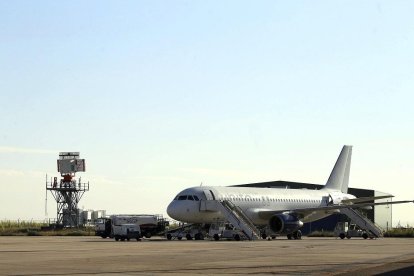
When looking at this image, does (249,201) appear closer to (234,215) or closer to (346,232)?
(234,215)

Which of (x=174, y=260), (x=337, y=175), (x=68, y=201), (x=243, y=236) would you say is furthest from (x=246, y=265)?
(x=68, y=201)

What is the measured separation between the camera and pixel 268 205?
254 feet

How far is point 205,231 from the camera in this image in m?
72.1

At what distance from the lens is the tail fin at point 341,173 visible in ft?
307

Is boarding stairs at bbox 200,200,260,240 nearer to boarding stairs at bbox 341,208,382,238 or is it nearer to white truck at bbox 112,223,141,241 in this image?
white truck at bbox 112,223,141,241

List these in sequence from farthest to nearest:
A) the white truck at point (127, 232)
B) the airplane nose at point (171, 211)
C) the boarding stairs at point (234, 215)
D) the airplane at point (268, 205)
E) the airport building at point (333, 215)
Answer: the airport building at point (333, 215), the airplane nose at point (171, 211), the airplane at point (268, 205), the boarding stairs at point (234, 215), the white truck at point (127, 232)

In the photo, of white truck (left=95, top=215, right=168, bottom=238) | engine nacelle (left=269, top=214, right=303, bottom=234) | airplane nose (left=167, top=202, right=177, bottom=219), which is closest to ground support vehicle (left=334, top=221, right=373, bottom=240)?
engine nacelle (left=269, top=214, right=303, bottom=234)

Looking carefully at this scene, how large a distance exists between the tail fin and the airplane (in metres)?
2.05

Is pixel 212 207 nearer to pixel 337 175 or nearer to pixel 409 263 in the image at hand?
pixel 337 175

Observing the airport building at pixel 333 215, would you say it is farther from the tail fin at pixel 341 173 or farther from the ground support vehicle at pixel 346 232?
the ground support vehicle at pixel 346 232

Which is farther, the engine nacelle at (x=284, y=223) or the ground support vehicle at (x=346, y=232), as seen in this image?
the ground support vehicle at (x=346, y=232)

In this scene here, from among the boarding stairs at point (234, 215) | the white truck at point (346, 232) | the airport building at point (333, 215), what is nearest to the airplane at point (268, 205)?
the boarding stairs at point (234, 215)

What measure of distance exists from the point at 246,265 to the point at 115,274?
730cm

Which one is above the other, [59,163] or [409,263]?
[59,163]
